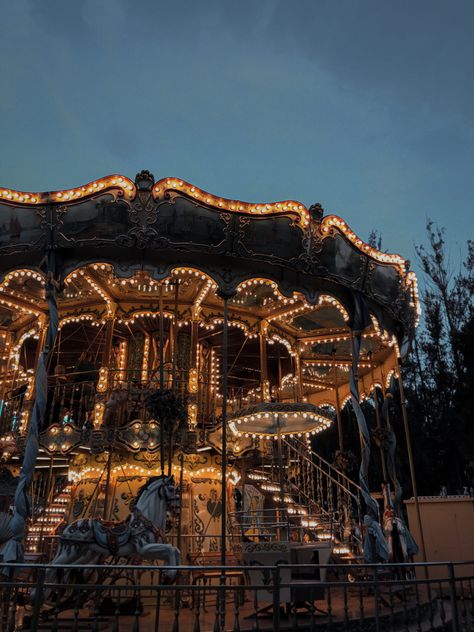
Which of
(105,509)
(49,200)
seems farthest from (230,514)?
(49,200)

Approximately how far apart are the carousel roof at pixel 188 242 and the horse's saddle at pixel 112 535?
14.5ft

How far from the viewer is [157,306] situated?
13.0m

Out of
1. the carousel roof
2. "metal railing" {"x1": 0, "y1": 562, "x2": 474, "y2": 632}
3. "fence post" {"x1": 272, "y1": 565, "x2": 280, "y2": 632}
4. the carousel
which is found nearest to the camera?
"fence post" {"x1": 272, "y1": 565, "x2": 280, "y2": 632}

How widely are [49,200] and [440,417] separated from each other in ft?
69.9

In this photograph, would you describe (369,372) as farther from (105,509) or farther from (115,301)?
(105,509)

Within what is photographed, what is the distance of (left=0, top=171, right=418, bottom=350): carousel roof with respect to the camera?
30.2 ft

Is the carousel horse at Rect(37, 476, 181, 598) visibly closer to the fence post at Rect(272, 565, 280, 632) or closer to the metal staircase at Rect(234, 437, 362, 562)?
the fence post at Rect(272, 565, 280, 632)

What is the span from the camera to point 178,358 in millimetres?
13102

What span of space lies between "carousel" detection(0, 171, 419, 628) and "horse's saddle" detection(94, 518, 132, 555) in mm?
20

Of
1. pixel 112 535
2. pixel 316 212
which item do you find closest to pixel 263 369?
pixel 316 212

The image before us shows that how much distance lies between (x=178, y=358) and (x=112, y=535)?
620cm

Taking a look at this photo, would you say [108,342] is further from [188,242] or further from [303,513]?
[303,513]

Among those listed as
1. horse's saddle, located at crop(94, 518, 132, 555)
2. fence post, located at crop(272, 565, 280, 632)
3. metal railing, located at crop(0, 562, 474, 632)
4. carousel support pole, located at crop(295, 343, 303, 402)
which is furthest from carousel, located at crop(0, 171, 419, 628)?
fence post, located at crop(272, 565, 280, 632)

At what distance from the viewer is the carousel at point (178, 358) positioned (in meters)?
8.98
